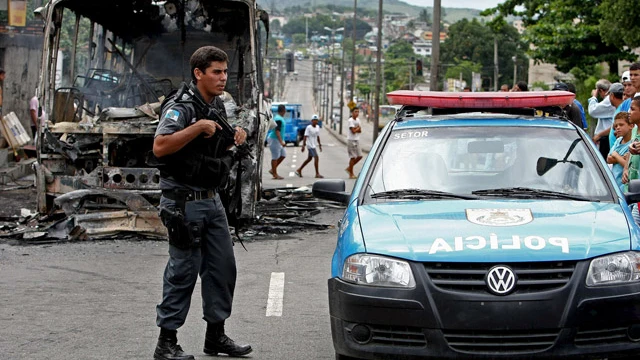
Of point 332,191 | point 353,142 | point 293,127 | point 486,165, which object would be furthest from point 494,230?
point 293,127

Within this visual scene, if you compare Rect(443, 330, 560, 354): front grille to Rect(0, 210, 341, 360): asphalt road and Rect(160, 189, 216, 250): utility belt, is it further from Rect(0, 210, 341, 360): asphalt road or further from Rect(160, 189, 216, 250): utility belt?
Rect(160, 189, 216, 250): utility belt

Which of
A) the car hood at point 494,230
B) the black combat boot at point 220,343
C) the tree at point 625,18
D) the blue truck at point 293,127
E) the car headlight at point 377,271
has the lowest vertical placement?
the blue truck at point 293,127

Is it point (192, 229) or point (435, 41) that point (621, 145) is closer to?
point (192, 229)

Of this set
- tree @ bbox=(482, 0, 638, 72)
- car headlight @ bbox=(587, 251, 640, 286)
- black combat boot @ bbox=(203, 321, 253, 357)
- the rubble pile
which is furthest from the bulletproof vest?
tree @ bbox=(482, 0, 638, 72)

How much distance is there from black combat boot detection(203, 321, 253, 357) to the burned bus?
18.1ft

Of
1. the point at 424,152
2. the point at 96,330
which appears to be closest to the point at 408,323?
the point at 424,152

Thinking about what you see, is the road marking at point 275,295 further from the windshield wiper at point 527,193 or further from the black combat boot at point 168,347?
the windshield wiper at point 527,193

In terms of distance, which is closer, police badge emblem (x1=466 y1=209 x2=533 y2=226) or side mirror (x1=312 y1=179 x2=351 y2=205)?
police badge emblem (x1=466 y1=209 x2=533 y2=226)

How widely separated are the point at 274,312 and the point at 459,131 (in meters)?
2.33

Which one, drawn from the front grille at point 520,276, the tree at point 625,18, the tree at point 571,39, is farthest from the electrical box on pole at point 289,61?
the tree at point 571,39

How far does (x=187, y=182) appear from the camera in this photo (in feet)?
21.0

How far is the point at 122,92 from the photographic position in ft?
47.3

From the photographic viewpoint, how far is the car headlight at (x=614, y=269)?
16.8 ft

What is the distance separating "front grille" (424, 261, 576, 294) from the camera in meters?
5.07
